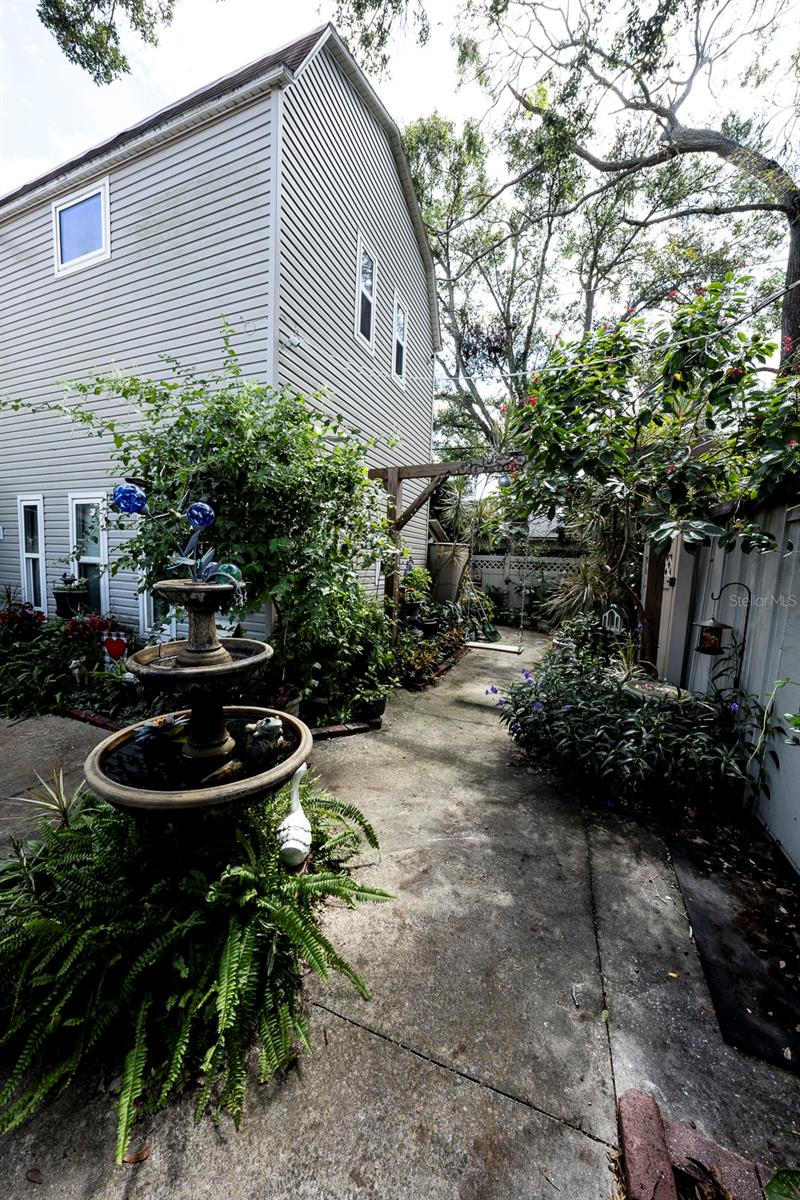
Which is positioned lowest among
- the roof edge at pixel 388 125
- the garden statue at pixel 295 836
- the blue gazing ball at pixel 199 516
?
the garden statue at pixel 295 836

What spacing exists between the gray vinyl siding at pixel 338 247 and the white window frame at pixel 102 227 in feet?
9.06

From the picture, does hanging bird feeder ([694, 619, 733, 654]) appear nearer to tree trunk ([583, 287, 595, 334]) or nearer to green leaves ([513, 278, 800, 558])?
green leaves ([513, 278, 800, 558])

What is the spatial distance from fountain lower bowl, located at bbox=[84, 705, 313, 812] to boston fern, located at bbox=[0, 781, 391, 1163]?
17 centimetres

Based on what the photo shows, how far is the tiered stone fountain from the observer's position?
1.87 metres

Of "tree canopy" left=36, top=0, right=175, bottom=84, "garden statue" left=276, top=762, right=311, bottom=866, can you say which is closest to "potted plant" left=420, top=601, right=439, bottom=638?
"garden statue" left=276, top=762, right=311, bottom=866

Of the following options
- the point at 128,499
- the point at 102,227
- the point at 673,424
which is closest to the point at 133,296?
the point at 102,227

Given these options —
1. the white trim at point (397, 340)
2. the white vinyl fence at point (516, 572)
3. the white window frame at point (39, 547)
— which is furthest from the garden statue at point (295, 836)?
the white vinyl fence at point (516, 572)

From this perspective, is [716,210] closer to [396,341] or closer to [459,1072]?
[396,341]

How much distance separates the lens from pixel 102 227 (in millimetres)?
6191

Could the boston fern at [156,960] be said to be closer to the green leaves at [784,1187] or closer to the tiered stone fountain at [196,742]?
the tiered stone fountain at [196,742]

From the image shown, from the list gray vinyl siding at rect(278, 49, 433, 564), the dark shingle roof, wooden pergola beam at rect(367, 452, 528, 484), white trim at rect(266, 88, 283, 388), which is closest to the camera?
white trim at rect(266, 88, 283, 388)

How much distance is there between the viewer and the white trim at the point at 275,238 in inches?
192

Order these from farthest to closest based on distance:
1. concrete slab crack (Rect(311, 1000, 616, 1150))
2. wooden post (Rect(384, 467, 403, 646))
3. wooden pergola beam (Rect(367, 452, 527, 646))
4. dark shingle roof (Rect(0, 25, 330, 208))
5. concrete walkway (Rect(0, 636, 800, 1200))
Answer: wooden post (Rect(384, 467, 403, 646)), wooden pergola beam (Rect(367, 452, 527, 646)), dark shingle roof (Rect(0, 25, 330, 208)), concrete slab crack (Rect(311, 1000, 616, 1150)), concrete walkway (Rect(0, 636, 800, 1200))

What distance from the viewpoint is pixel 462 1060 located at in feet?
5.51
